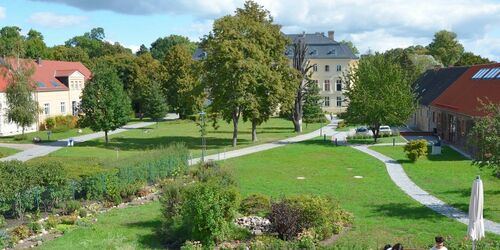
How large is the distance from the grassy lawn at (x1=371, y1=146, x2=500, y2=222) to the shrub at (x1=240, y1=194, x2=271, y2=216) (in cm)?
777

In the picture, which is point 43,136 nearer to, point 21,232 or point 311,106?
point 311,106

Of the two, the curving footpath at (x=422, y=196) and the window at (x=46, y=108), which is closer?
the curving footpath at (x=422, y=196)

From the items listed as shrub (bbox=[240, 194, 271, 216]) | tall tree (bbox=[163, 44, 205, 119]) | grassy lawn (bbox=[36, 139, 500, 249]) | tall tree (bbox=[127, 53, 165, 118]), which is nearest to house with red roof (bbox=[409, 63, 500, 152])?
grassy lawn (bbox=[36, 139, 500, 249])

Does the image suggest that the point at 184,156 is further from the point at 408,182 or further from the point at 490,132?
the point at 490,132

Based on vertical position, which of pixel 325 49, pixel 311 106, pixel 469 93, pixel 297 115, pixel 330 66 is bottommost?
pixel 297 115

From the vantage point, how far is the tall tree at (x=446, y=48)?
99188mm

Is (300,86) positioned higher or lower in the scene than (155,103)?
higher

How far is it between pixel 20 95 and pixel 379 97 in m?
33.7

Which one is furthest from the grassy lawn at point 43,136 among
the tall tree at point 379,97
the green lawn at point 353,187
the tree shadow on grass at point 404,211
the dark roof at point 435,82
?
the tree shadow on grass at point 404,211

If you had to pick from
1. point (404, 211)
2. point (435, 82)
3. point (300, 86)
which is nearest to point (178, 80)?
point (300, 86)

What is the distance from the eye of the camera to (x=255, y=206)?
20.2 metres

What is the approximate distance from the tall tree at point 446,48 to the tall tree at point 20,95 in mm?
73899

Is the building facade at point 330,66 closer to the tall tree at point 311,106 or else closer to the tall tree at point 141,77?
the tall tree at point 311,106

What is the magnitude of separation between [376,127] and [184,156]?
2059 centimetres
